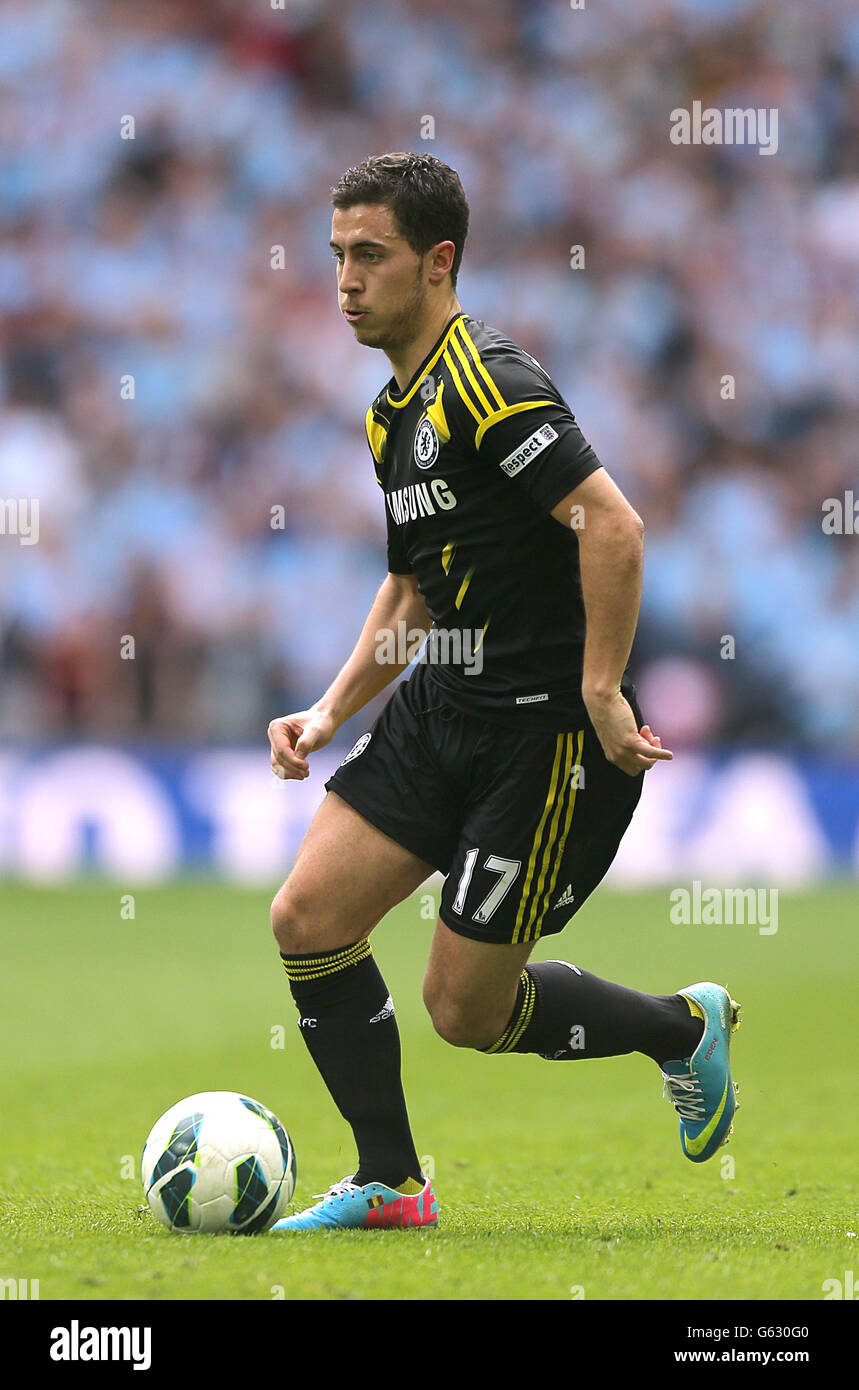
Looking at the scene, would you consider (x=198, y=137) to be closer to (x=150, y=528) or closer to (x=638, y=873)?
(x=150, y=528)

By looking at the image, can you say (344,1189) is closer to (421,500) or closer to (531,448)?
(421,500)

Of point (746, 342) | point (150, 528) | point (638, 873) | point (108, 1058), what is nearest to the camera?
point (108, 1058)


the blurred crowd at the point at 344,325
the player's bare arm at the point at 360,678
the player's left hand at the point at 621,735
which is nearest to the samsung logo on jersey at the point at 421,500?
the player's bare arm at the point at 360,678

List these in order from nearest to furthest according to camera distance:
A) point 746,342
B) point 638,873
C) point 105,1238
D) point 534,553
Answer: point 105,1238 → point 534,553 → point 638,873 → point 746,342

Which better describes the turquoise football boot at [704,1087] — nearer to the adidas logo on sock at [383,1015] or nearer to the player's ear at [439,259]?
the adidas logo on sock at [383,1015]

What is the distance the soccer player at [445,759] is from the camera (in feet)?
13.6

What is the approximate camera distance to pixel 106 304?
1506 cm

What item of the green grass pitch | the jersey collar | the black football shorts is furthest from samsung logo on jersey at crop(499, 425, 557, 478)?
the green grass pitch

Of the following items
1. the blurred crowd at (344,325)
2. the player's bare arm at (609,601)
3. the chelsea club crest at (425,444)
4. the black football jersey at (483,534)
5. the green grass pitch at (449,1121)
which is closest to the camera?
the green grass pitch at (449,1121)

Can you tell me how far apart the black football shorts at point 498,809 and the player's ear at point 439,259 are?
39.7 inches

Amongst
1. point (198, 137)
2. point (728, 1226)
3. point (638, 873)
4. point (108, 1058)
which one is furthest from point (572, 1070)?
point (198, 137)

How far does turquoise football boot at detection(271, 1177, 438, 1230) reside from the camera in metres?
4.16

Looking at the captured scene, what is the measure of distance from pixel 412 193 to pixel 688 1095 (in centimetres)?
234

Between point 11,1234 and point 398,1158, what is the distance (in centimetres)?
90
